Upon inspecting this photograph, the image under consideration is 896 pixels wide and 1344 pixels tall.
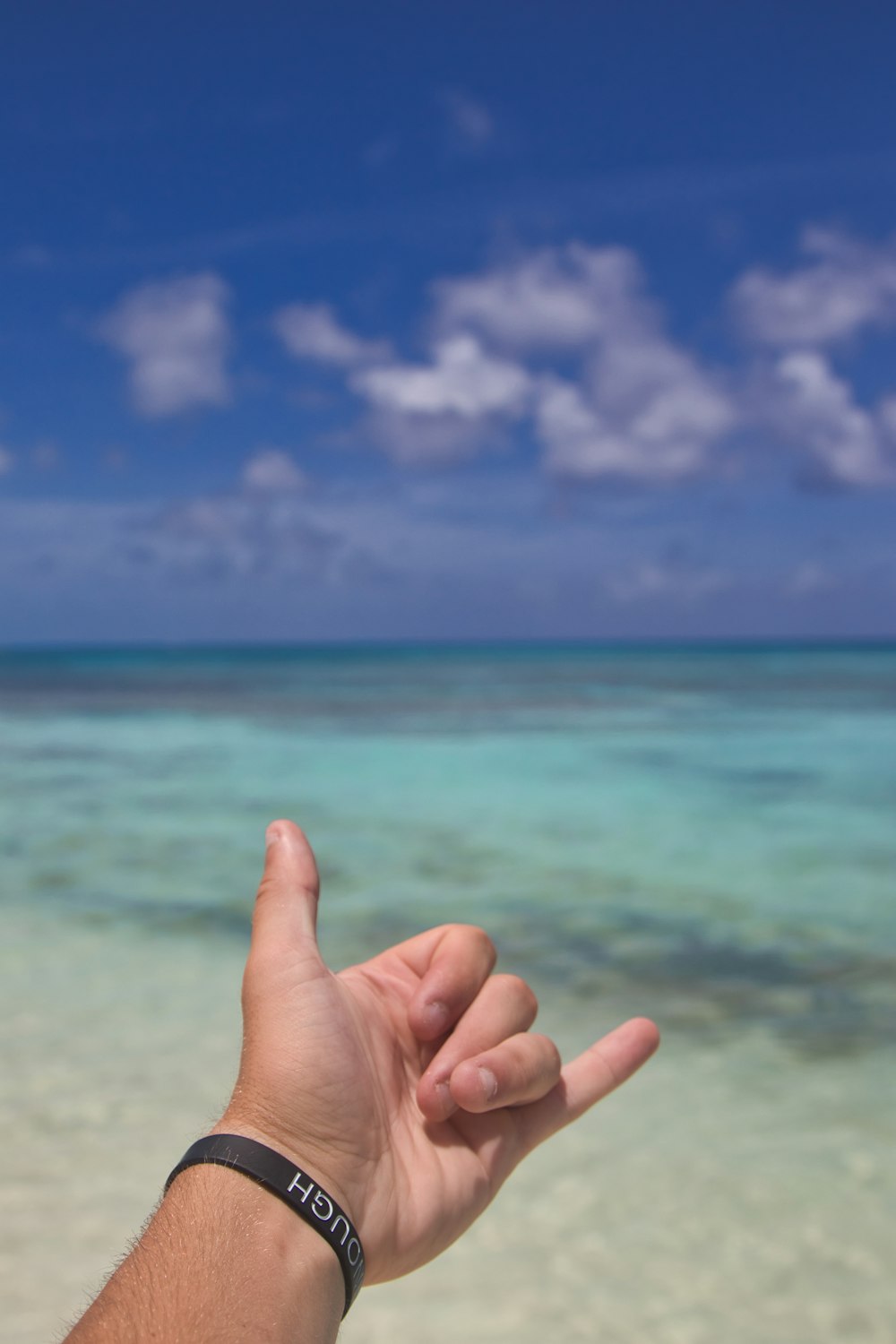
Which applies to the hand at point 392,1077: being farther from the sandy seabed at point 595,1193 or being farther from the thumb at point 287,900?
the sandy seabed at point 595,1193

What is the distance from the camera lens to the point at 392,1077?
207cm

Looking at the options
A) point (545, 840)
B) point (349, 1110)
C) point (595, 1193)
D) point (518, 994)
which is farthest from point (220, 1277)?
point (545, 840)

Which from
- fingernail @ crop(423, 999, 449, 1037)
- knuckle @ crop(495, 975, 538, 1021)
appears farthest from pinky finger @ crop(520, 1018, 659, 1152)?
fingernail @ crop(423, 999, 449, 1037)

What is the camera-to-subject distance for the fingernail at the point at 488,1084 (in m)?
1.86

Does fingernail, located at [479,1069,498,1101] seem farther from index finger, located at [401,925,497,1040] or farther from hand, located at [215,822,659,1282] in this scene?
index finger, located at [401,925,497,1040]

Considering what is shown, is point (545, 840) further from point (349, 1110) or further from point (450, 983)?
point (349, 1110)

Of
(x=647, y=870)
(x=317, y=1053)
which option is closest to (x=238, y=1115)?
(x=317, y=1053)

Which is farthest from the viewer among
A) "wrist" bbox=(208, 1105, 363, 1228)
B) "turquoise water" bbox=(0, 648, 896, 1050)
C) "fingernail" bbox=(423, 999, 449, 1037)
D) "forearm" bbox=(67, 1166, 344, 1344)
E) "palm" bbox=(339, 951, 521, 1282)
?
"turquoise water" bbox=(0, 648, 896, 1050)

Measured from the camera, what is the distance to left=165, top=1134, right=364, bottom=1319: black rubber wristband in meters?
1.67

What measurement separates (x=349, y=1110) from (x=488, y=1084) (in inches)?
9.8

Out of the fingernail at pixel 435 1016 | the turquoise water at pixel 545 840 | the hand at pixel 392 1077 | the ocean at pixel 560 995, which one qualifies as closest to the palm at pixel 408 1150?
the hand at pixel 392 1077

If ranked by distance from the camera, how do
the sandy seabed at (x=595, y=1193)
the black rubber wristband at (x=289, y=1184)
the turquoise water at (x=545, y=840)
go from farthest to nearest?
the turquoise water at (x=545, y=840)
the sandy seabed at (x=595, y=1193)
the black rubber wristband at (x=289, y=1184)

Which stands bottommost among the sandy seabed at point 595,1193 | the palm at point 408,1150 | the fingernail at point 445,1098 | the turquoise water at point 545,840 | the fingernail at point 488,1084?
the sandy seabed at point 595,1193

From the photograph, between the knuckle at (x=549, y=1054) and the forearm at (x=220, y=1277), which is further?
the knuckle at (x=549, y=1054)
